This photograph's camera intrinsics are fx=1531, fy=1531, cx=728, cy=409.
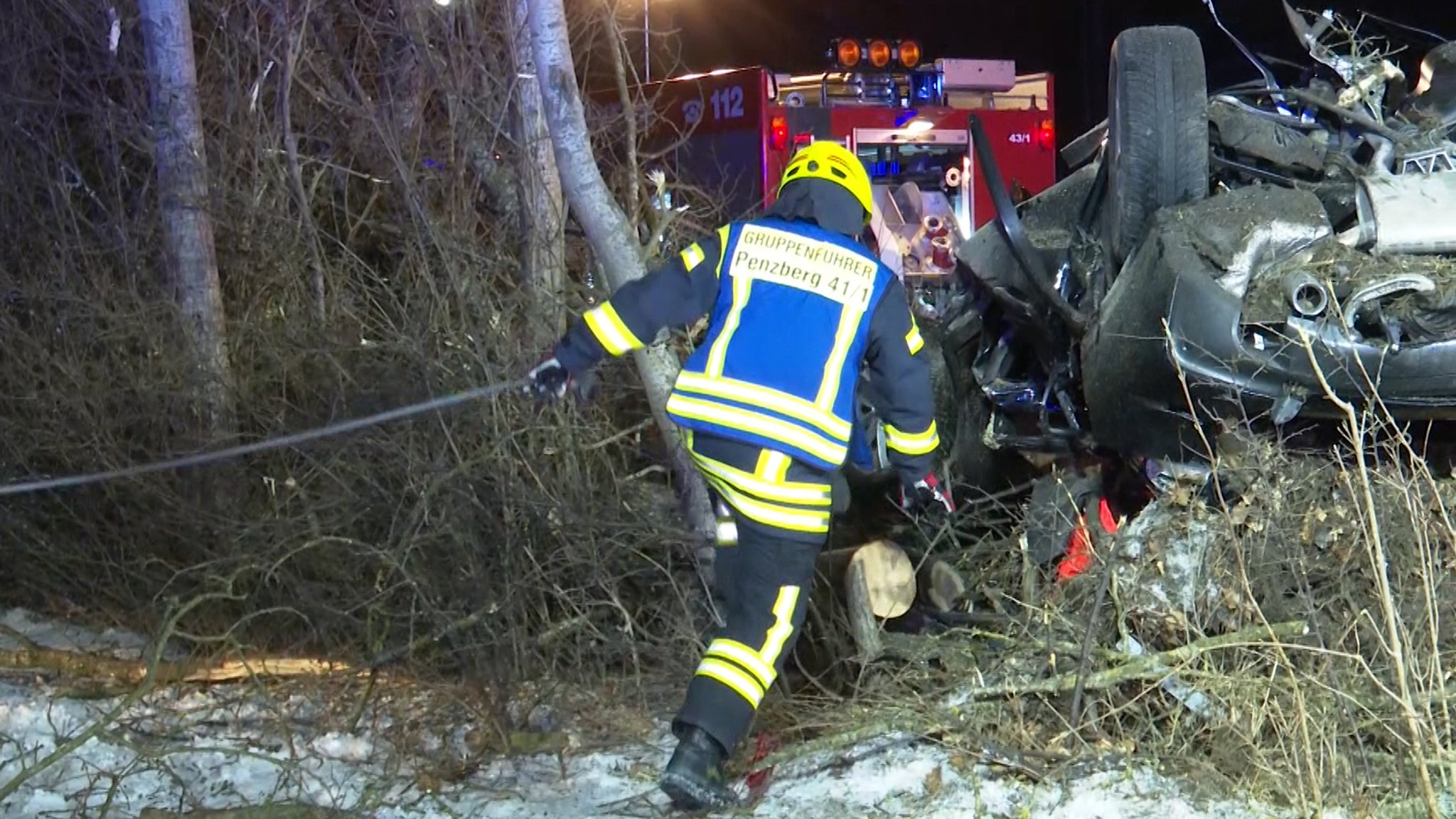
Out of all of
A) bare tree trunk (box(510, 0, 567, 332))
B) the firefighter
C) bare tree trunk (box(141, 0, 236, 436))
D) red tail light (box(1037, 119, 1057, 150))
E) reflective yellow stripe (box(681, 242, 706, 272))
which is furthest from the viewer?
red tail light (box(1037, 119, 1057, 150))

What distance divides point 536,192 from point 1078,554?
7.27ft

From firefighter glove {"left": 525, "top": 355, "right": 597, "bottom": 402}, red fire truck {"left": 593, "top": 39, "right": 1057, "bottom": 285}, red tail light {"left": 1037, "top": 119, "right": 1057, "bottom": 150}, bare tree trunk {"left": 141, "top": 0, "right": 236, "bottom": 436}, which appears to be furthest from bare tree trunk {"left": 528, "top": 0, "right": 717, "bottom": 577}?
red tail light {"left": 1037, "top": 119, "right": 1057, "bottom": 150}

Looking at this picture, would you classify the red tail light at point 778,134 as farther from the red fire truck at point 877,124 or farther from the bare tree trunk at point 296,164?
the bare tree trunk at point 296,164

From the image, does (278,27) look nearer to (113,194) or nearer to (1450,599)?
(113,194)

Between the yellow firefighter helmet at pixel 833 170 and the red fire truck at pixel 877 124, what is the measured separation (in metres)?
4.80

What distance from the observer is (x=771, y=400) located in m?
3.45

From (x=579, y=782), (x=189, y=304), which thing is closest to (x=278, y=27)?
(x=189, y=304)

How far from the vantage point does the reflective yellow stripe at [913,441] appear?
364 centimetres

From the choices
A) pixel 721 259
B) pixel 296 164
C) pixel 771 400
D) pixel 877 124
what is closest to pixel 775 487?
pixel 771 400

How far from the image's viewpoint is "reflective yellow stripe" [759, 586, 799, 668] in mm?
3461

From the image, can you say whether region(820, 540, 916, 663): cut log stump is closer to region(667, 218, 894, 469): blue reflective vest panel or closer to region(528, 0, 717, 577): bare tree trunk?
region(528, 0, 717, 577): bare tree trunk

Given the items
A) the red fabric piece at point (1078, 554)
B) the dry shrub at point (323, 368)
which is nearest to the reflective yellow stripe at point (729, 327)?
the dry shrub at point (323, 368)

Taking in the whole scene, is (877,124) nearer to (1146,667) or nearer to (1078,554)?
(1078,554)

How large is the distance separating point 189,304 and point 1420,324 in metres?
4.15
